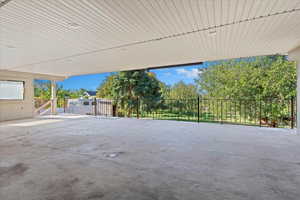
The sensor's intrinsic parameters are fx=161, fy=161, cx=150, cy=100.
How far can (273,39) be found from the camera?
3438mm

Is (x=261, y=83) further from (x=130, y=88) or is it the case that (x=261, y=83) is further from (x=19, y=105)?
(x=19, y=105)

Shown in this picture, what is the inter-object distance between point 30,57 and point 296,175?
650 centimetres

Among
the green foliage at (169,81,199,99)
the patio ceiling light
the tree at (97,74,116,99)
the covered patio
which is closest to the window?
the covered patio

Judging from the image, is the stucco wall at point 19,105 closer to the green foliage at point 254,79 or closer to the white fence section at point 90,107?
the white fence section at point 90,107

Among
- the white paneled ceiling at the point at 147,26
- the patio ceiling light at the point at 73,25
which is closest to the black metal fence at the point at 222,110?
the white paneled ceiling at the point at 147,26

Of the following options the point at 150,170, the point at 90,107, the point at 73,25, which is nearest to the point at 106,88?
the point at 90,107

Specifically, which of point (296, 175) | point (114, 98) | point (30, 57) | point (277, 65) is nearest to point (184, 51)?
point (296, 175)

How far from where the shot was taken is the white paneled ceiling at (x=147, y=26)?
84.7 inches

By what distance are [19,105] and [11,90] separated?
2.39 feet

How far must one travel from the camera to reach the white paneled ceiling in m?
Result: 2.15

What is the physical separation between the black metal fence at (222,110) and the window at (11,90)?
11.0 feet

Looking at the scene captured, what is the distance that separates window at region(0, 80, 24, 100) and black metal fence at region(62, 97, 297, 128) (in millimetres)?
3367

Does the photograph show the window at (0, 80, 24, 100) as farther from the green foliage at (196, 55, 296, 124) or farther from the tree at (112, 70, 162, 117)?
the green foliage at (196, 55, 296, 124)

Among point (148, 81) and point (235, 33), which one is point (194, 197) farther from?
point (148, 81)
